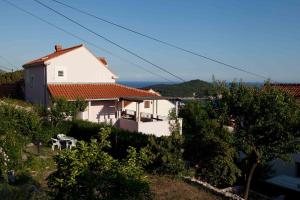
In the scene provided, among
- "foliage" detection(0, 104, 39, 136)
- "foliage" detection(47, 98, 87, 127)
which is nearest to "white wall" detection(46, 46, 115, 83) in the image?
"foliage" detection(47, 98, 87, 127)

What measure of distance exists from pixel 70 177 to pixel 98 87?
2609 cm

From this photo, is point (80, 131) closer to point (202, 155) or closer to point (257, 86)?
point (202, 155)

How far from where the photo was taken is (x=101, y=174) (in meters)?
7.52

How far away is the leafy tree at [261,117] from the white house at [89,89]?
42.2ft

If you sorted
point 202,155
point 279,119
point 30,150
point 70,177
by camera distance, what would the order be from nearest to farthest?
point 70,177
point 279,119
point 202,155
point 30,150

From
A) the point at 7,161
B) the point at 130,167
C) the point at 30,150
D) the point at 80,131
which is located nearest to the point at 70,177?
the point at 130,167

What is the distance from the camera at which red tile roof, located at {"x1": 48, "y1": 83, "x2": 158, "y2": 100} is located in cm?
3022

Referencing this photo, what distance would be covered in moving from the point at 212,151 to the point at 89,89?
17205mm

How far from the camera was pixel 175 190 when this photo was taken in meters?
15.2

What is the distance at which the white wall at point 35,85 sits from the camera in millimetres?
32406

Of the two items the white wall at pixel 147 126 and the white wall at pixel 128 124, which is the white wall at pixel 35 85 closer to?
the white wall at pixel 128 124

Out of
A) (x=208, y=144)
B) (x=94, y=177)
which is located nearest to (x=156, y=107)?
(x=208, y=144)

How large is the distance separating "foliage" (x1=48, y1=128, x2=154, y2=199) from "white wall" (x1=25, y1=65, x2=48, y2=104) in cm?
2539

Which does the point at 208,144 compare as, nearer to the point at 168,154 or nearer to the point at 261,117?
the point at 168,154
